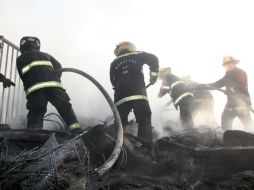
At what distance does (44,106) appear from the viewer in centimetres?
569

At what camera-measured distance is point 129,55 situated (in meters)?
6.22

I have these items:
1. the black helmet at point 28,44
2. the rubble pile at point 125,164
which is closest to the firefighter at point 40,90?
the black helmet at point 28,44

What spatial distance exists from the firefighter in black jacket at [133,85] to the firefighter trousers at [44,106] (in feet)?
3.19

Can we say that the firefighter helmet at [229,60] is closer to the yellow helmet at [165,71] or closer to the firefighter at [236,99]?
the firefighter at [236,99]

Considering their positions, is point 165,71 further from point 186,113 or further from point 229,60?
point 229,60

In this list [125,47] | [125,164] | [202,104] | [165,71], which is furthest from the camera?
[202,104]

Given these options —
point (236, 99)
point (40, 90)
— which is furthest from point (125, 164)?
point (236, 99)

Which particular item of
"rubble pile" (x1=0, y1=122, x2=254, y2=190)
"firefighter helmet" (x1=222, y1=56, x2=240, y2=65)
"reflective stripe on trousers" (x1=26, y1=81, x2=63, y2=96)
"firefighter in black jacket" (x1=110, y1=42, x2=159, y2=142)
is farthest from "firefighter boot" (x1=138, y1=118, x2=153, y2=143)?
"firefighter helmet" (x1=222, y1=56, x2=240, y2=65)

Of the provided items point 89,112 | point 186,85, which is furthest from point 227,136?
point 89,112

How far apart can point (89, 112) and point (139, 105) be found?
5.70 meters

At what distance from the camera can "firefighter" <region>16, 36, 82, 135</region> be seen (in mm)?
5605

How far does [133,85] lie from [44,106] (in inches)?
62.9

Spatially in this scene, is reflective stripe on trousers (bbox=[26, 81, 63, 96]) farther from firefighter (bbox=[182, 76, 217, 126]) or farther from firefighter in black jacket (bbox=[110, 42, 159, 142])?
firefighter (bbox=[182, 76, 217, 126])

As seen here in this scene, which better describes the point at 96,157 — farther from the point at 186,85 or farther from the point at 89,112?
the point at 89,112
